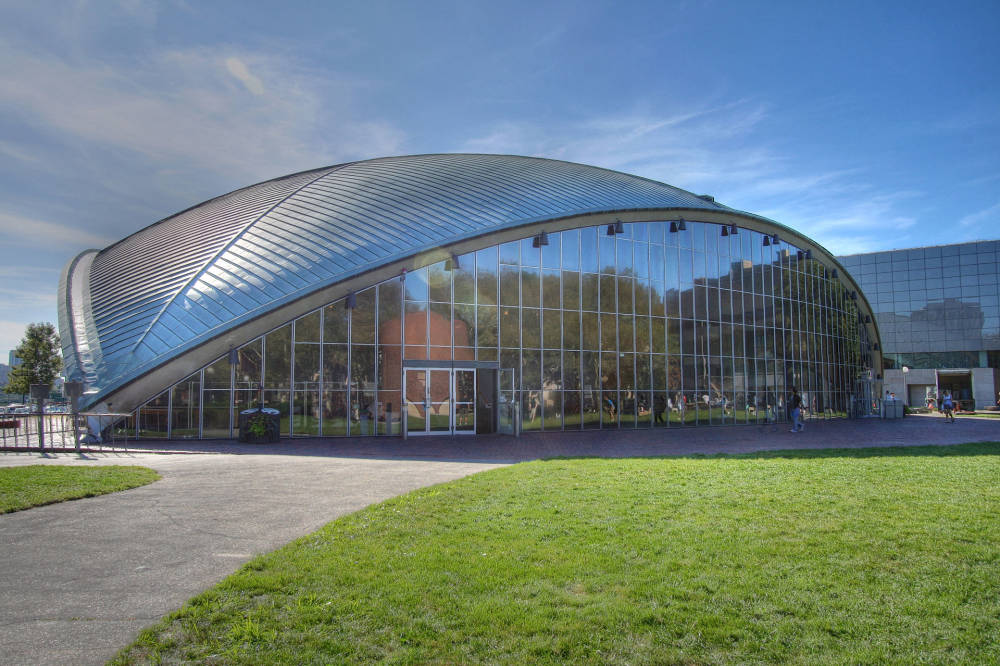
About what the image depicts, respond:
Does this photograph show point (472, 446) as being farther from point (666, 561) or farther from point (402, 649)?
point (402, 649)

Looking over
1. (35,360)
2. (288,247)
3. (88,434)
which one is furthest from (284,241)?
(35,360)

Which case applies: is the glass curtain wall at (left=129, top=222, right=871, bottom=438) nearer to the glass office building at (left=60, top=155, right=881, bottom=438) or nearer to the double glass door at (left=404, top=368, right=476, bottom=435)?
the glass office building at (left=60, top=155, right=881, bottom=438)

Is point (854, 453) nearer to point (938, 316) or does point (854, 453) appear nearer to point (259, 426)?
point (259, 426)

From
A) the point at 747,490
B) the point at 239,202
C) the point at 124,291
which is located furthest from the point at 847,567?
the point at 239,202

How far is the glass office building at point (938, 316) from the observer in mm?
73000

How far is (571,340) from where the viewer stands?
26.5m

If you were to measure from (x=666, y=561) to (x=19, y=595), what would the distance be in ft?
17.7

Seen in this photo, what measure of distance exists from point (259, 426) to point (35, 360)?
45515mm

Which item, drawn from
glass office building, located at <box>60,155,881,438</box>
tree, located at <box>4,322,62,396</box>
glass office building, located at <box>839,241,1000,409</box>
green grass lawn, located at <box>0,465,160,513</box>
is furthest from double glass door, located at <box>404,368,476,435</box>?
glass office building, located at <box>839,241,1000,409</box>

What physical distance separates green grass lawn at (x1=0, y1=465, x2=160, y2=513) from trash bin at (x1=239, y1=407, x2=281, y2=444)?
6897 mm

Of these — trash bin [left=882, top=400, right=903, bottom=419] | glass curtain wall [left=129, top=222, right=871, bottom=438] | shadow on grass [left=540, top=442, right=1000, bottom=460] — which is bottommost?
trash bin [left=882, top=400, right=903, bottom=419]

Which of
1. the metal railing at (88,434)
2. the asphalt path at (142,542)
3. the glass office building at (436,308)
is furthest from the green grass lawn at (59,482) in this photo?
the glass office building at (436,308)

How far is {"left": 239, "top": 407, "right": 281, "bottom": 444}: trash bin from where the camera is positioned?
65.6ft

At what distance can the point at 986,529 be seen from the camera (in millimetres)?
6840
